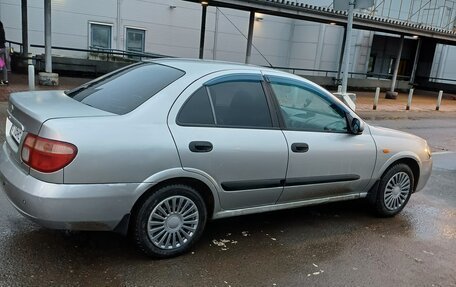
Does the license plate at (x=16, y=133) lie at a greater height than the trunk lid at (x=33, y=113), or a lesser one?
lesser

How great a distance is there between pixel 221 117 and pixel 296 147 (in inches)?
30.9

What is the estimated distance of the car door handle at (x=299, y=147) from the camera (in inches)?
158

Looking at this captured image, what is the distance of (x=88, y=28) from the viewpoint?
2009 centimetres

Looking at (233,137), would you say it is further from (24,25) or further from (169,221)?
(24,25)

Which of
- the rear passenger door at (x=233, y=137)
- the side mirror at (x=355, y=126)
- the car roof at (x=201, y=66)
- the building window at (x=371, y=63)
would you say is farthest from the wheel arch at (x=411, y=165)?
the building window at (x=371, y=63)

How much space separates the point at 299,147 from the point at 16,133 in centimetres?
240

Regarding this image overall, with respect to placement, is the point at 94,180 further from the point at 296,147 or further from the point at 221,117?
the point at 296,147

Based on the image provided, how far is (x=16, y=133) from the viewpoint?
3.46 metres

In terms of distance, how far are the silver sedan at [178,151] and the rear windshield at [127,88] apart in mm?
14

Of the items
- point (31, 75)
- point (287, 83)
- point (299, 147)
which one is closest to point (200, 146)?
point (299, 147)

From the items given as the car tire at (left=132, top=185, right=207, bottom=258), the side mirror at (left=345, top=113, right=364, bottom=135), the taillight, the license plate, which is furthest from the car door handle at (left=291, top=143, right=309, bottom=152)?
the license plate

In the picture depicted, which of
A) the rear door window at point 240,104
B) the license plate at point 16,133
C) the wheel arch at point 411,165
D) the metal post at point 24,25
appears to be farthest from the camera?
the metal post at point 24,25

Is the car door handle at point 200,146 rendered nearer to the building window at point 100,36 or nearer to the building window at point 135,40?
the building window at point 100,36

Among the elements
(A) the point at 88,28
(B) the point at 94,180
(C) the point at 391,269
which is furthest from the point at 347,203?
(A) the point at 88,28
